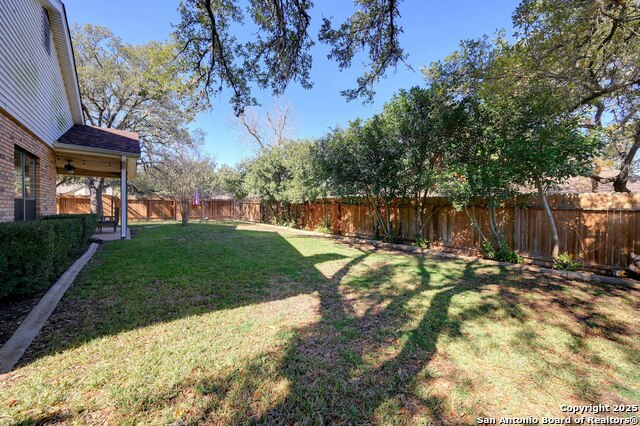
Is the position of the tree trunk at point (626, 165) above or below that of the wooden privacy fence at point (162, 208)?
above

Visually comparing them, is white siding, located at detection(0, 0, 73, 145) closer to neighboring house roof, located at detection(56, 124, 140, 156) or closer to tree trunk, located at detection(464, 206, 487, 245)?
neighboring house roof, located at detection(56, 124, 140, 156)

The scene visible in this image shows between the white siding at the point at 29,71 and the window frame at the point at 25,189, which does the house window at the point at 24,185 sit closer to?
the window frame at the point at 25,189

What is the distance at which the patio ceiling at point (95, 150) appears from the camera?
28.1 feet

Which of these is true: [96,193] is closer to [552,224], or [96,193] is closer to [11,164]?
[11,164]

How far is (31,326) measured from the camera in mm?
3074

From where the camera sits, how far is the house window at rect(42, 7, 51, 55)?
7031 mm

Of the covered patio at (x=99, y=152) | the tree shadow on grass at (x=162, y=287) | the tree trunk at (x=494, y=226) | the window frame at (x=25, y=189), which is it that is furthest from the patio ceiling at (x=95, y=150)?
the tree trunk at (x=494, y=226)

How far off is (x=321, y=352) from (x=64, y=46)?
37.1 ft

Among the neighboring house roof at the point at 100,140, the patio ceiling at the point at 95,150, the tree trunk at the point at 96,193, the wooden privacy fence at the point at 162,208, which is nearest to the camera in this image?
→ the patio ceiling at the point at 95,150

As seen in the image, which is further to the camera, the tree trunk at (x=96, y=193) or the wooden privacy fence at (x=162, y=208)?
the wooden privacy fence at (x=162, y=208)


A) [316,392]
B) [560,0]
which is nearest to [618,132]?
[560,0]

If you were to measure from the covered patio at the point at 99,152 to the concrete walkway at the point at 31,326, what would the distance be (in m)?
5.45

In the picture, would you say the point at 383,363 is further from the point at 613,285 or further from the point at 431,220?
the point at 431,220

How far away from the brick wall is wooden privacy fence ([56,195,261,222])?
49.4 feet
